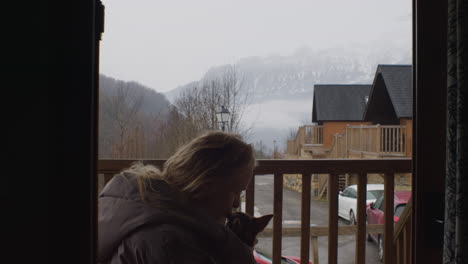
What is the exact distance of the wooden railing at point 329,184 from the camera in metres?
2.14

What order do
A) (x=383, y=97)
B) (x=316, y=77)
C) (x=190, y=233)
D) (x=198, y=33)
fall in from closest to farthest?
(x=190, y=233)
(x=198, y=33)
(x=316, y=77)
(x=383, y=97)

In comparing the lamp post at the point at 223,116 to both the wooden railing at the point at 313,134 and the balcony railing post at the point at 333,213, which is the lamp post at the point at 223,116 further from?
the wooden railing at the point at 313,134

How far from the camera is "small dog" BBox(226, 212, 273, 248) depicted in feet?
4.03

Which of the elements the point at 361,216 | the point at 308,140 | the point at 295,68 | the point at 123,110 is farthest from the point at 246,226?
the point at 308,140

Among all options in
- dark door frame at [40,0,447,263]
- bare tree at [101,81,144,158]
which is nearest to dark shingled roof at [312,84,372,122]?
bare tree at [101,81,144,158]

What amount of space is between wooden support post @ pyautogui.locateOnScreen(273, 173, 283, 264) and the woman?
0.89 m

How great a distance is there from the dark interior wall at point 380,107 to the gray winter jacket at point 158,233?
351 inches

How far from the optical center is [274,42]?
4.40 meters

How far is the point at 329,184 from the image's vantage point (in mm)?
2242

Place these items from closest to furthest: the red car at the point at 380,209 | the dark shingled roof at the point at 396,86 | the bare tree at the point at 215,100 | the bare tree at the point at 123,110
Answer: the bare tree at the point at 123,110 < the bare tree at the point at 215,100 < the red car at the point at 380,209 < the dark shingled roof at the point at 396,86
